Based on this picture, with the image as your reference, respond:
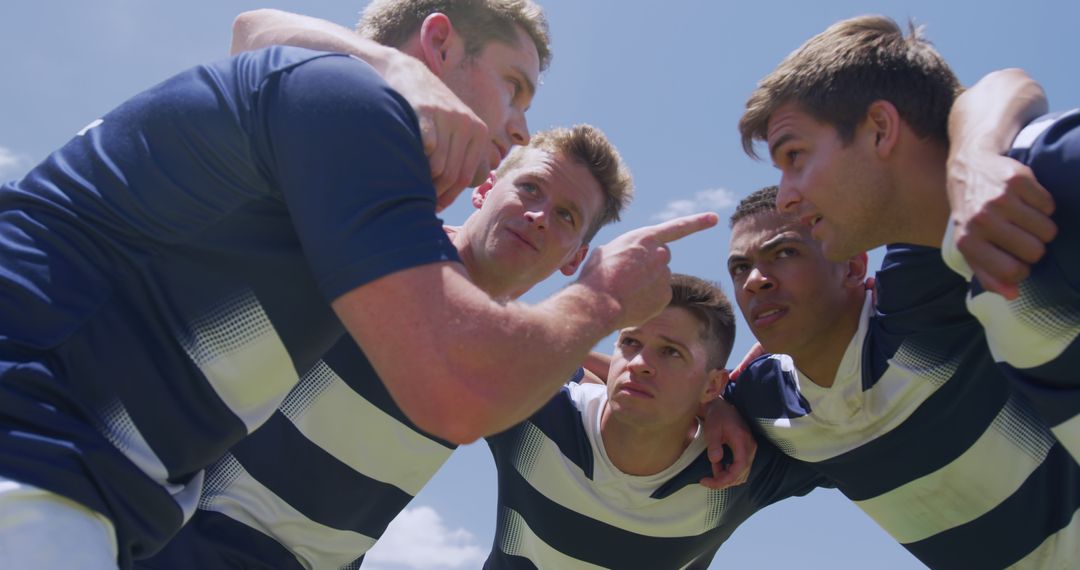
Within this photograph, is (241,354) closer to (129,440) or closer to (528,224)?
Result: (129,440)

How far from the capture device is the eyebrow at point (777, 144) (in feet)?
14.3

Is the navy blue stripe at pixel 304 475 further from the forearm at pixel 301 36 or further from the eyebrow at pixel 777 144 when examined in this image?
the eyebrow at pixel 777 144

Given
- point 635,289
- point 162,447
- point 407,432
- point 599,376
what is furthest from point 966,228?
point 599,376

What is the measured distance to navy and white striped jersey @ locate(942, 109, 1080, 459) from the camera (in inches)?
105

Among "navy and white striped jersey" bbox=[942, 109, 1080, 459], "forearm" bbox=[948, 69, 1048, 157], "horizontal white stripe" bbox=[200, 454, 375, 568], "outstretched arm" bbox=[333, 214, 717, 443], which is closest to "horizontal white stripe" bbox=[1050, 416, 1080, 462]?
"navy and white striped jersey" bbox=[942, 109, 1080, 459]

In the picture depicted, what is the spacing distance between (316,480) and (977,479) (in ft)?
10.4

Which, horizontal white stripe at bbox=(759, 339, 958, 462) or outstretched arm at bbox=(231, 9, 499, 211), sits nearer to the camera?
outstretched arm at bbox=(231, 9, 499, 211)

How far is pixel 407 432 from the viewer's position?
4.39 metres

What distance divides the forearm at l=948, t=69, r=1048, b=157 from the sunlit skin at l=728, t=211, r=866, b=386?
5.83 ft

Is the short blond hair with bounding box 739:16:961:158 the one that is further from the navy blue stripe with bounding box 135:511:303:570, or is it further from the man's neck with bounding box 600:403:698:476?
the navy blue stripe with bounding box 135:511:303:570

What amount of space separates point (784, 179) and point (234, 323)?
2843mm

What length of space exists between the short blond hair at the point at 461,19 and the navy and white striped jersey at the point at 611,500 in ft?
7.84

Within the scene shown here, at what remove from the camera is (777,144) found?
438 centimetres

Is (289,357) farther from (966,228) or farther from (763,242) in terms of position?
(763,242)
